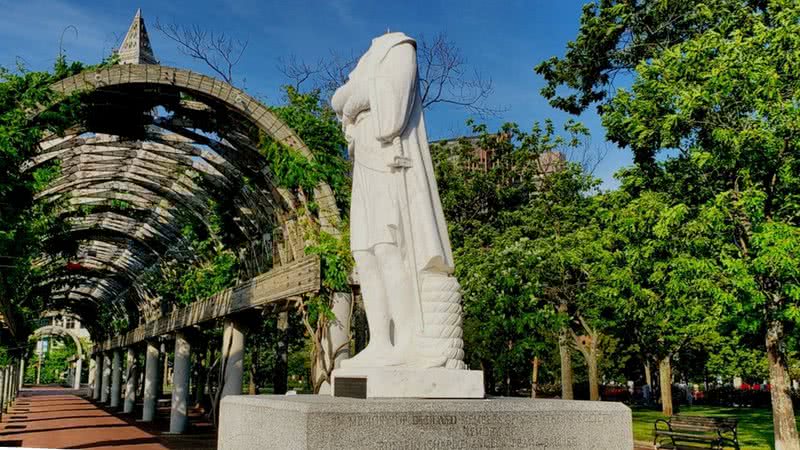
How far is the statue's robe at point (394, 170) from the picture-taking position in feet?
18.6

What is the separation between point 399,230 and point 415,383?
48.8 inches

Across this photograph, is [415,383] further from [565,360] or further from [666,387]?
[666,387]

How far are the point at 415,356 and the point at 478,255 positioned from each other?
59.6ft

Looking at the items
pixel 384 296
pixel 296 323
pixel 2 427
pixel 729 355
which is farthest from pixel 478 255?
pixel 729 355

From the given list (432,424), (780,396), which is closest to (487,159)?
(780,396)

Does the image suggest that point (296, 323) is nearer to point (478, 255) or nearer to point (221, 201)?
point (478, 255)

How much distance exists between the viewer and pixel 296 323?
30.1 meters

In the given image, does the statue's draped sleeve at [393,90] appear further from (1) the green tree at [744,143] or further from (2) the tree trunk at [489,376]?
(2) the tree trunk at [489,376]

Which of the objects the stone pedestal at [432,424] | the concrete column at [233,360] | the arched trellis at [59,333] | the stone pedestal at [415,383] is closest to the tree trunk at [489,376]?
the concrete column at [233,360]

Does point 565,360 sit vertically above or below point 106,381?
above

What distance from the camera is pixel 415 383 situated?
5035 millimetres

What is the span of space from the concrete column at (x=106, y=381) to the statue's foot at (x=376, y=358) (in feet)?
138

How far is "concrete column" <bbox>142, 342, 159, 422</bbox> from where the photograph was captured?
2770 cm

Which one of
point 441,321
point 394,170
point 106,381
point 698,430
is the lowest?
point 698,430
